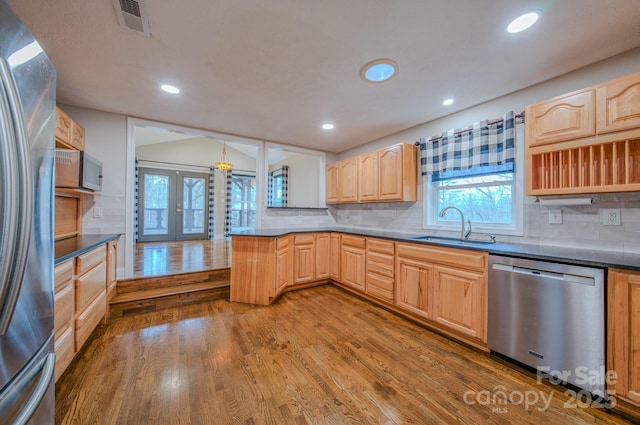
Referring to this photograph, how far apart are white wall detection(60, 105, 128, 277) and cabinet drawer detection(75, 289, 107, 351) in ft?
2.36

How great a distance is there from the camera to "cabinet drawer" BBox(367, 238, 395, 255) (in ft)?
9.09

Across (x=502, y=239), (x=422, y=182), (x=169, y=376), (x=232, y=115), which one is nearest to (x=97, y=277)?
(x=169, y=376)

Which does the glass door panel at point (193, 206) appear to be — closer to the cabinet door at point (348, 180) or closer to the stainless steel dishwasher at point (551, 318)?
the cabinet door at point (348, 180)

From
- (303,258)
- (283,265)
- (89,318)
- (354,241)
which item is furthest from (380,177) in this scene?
(89,318)

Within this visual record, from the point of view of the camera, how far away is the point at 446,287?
2.20 metres

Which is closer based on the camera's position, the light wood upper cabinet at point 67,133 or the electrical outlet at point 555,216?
the electrical outlet at point 555,216

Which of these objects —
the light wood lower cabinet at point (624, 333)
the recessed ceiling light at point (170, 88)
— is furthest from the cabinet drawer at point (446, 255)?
the recessed ceiling light at point (170, 88)

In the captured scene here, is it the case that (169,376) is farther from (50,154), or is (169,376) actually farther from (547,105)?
(547,105)

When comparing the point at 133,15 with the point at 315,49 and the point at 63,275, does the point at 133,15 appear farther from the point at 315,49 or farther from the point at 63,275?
the point at 63,275

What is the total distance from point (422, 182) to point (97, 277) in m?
3.64

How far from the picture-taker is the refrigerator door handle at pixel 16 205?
2.14ft

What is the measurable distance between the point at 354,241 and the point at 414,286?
1.03 meters

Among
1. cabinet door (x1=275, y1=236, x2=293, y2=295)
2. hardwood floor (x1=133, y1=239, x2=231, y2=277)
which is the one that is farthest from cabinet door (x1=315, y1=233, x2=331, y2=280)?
hardwood floor (x1=133, y1=239, x2=231, y2=277)

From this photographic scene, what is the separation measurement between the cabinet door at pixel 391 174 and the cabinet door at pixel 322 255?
1.04m
